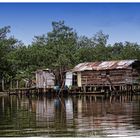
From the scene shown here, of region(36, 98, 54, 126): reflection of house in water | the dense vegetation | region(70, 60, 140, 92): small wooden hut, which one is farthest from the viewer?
the dense vegetation

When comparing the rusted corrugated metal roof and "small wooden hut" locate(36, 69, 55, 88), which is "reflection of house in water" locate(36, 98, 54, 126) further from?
"small wooden hut" locate(36, 69, 55, 88)

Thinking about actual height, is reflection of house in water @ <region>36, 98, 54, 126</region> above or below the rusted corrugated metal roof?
below

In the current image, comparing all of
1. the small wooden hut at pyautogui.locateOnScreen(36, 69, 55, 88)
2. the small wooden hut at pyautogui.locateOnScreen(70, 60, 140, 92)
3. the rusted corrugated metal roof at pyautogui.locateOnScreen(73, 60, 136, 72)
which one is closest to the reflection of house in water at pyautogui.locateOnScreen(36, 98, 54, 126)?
the small wooden hut at pyautogui.locateOnScreen(70, 60, 140, 92)

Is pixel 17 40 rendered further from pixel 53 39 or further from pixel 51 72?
pixel 51 72

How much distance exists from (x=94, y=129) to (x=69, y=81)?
123 feet

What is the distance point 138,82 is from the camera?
44844mm

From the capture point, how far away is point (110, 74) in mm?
44469

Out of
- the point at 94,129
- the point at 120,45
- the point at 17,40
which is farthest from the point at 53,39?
the point at 94,129

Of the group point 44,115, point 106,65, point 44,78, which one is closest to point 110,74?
point 106,65

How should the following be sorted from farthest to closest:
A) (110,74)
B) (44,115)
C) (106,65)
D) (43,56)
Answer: (43,56) → (106,65) → (110,74) → (44,115)

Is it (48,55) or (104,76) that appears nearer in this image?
(104,76)

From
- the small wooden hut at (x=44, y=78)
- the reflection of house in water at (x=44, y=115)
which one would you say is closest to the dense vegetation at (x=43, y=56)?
the small wooden hut at (x=44, y=78)

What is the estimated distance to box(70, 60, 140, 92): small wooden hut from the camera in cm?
4369

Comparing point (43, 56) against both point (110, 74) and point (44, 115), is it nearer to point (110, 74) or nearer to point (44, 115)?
point (110, 74)
